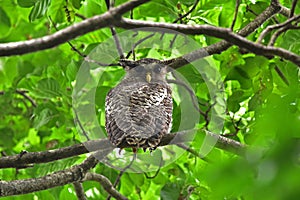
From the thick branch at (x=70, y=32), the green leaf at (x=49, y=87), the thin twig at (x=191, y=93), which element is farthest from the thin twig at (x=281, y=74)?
the thick branch at (x=70, y=32)

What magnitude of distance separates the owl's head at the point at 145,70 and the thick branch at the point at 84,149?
0.77ft

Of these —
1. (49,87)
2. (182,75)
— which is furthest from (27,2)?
(182,75)

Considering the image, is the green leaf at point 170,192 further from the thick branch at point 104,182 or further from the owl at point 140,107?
the owl at point 140,107

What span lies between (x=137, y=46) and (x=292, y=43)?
463 millimetres

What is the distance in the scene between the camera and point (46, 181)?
133 centimetres

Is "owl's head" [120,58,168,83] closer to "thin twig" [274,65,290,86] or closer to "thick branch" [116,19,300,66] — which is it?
"thin twig" [274,65,290,86]

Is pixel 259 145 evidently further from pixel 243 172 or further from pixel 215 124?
pixel 215 124

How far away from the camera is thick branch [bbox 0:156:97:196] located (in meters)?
1.27

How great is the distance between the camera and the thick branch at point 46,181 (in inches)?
49.9

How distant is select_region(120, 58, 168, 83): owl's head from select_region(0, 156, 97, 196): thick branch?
26cm

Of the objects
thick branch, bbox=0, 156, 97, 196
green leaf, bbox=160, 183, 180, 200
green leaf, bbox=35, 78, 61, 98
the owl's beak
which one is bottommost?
green leaf, bbox=160, 183, 180, 200

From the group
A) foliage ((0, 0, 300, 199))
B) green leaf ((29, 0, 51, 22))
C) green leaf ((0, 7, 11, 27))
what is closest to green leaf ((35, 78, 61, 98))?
foliage ((0, 0, 300, 199))

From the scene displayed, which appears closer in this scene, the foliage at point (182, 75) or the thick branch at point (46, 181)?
the thick branch at point (46, 181)

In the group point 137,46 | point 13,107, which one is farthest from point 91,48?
point 13,107
